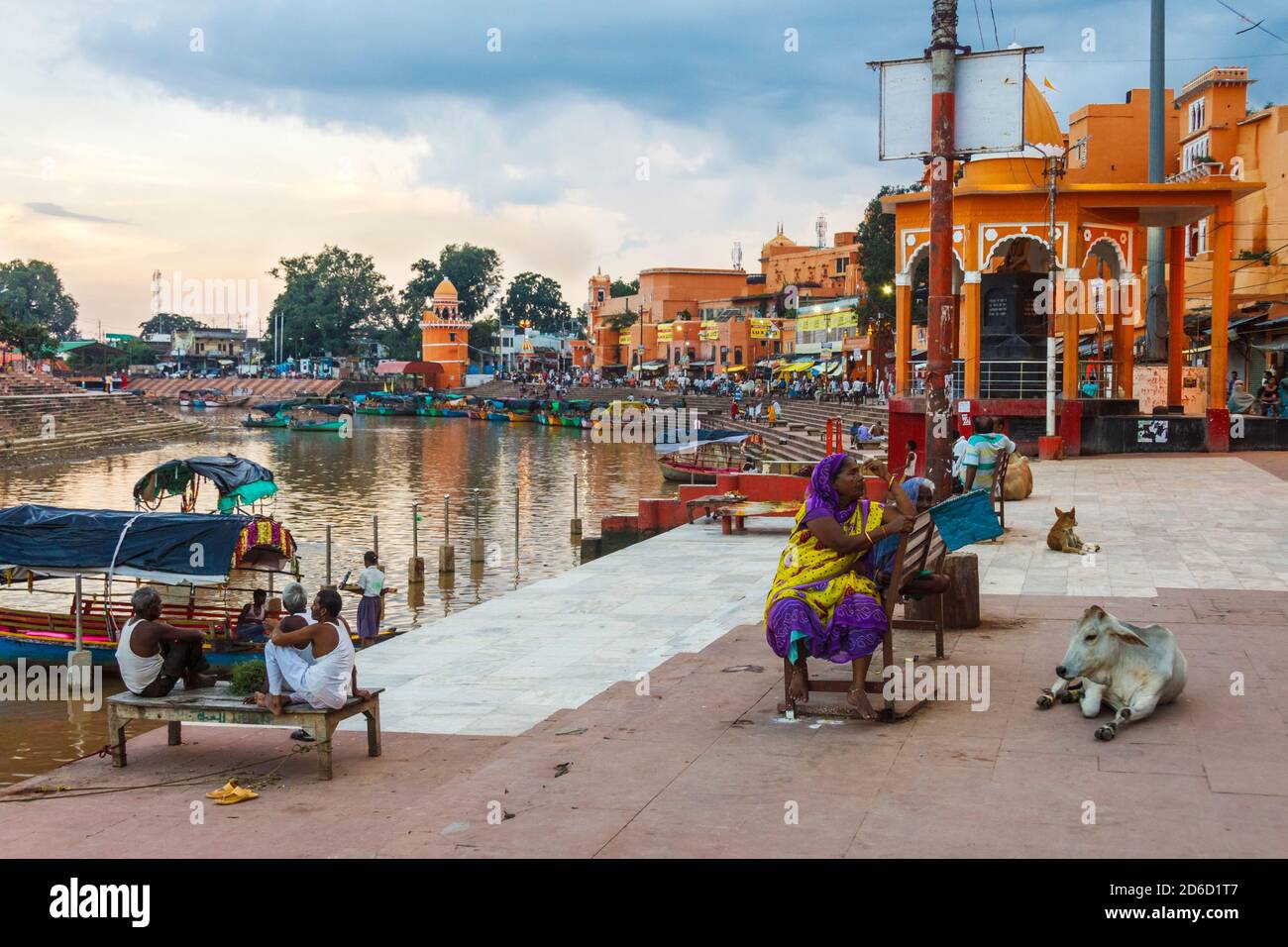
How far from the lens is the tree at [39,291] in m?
161

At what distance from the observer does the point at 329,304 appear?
13150 cm

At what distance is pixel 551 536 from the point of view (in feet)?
97.6

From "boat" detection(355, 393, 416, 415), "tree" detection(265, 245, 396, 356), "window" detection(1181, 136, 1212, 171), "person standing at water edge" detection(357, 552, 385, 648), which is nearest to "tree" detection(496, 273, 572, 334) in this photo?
"tree" detection(265, 245, 396, 356)

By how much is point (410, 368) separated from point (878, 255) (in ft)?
207

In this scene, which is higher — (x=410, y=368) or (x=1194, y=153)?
(x=1194, y=153)

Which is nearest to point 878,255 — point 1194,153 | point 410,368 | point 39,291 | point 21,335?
point 1194,153

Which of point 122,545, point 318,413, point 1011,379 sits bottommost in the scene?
point 122,545

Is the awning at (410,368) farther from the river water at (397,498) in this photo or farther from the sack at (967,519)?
the sack at (967,519)

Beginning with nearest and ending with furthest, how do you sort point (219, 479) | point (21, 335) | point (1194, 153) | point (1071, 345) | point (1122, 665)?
point (1122, 665), point (219, 479), point (1071, 345), point (1194, 153), point (21, 335)

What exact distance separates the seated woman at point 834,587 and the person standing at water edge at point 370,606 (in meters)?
9.73

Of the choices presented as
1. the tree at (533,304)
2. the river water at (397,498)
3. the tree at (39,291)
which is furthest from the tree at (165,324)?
the river water at (397,498)

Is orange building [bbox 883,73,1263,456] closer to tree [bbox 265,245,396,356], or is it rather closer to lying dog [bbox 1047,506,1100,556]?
lying dog [bbox 1047,506,1100,556]

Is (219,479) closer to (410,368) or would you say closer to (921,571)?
(921,571)
